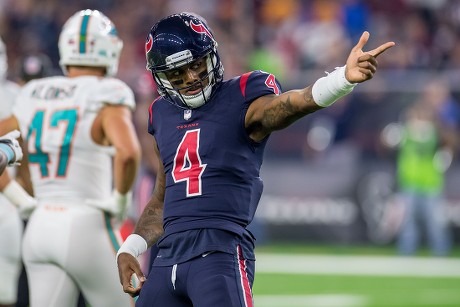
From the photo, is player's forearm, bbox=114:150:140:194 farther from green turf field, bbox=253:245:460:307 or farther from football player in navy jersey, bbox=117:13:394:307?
green turf field, bbox=253:245:460:307

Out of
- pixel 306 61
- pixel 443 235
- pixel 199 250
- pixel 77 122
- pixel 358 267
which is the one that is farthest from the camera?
pixel 306 61

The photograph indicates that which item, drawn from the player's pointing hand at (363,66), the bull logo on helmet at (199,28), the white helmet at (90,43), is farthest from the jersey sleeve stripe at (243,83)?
the white helmet at (90,43)

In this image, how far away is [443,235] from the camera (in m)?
12.9

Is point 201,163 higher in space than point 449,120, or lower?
lower

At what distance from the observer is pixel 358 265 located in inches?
466

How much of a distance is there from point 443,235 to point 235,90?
29.3ft

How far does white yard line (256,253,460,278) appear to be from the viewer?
11320 mm

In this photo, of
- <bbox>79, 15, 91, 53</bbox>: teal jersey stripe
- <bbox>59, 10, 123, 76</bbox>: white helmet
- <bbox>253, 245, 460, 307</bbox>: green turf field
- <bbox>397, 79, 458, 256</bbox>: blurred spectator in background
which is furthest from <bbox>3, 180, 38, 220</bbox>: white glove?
<bbox>397, 79, 458, 256</bbox>: blurred spectator in background

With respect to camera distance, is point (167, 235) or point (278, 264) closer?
point (167, 235)

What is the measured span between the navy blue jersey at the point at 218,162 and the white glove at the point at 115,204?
111 centimetres

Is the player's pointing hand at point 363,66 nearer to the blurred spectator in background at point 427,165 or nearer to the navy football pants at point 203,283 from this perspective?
the navy football pants at point 203,283

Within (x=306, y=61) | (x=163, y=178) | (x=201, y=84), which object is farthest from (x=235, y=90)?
(x=306, y=61)

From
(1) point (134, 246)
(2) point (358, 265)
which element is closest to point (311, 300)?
(2) point (358, 265)

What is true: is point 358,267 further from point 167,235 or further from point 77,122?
point 167,235
